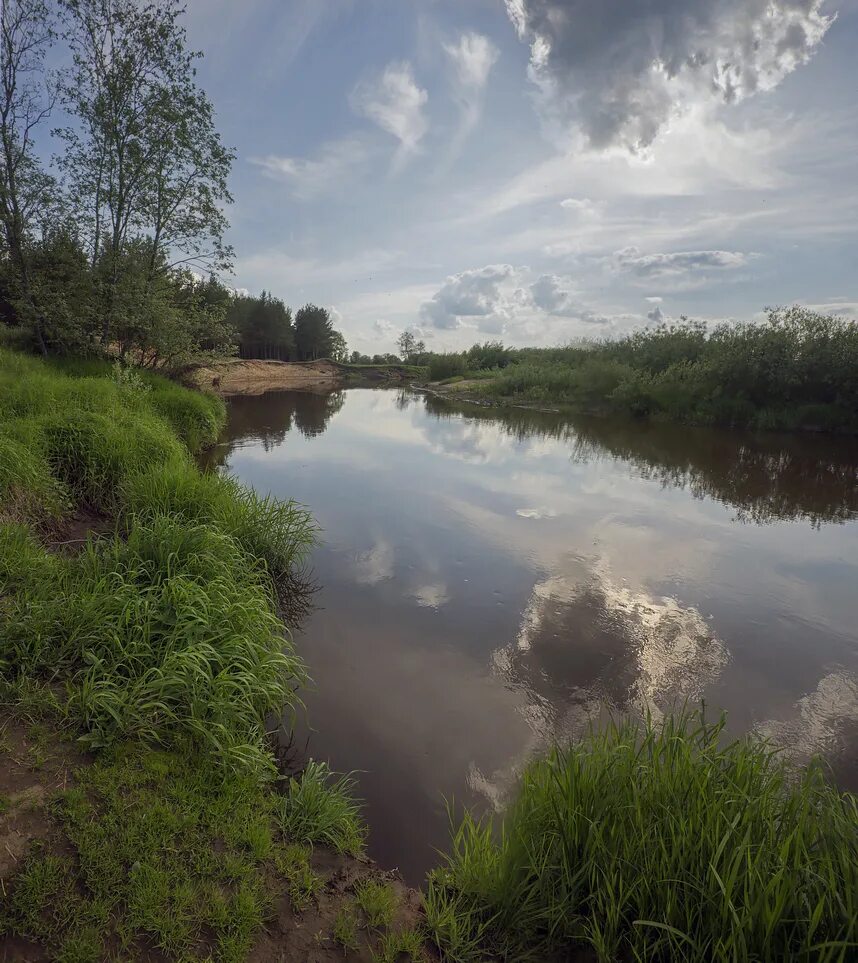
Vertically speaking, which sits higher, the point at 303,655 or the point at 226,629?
the point at 226,629

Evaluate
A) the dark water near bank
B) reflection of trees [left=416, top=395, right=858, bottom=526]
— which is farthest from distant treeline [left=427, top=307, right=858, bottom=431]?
the dark water near bank

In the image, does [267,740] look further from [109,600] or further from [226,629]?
[109,600]

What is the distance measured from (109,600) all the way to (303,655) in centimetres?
198

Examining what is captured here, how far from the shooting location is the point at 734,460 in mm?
17234

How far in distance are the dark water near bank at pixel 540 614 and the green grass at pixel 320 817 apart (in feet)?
0.93

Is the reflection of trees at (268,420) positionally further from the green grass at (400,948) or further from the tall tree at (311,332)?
the tall tree at (311,332)

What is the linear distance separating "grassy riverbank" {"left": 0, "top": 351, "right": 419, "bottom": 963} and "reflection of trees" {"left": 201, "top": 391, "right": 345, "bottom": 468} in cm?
919

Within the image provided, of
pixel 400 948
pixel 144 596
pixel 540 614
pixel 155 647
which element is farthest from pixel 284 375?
pixel 400 948

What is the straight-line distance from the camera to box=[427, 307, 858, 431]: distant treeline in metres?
23.6

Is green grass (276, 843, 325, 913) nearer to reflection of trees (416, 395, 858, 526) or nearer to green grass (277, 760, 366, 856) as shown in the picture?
green grass (277, 760, 366, 856)

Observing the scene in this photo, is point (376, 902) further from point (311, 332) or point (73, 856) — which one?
point (311, 332)

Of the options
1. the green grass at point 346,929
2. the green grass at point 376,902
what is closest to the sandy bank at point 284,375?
the green grass at point 376,902

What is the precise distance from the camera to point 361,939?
2.43 meters

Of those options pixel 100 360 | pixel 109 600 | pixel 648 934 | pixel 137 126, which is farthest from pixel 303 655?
pixel 137 126
